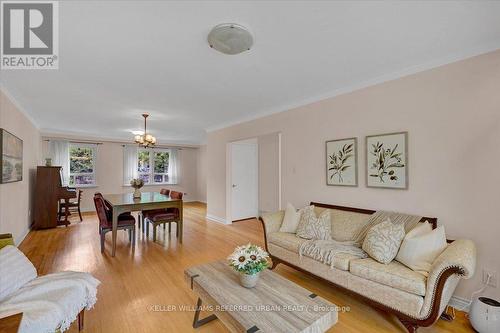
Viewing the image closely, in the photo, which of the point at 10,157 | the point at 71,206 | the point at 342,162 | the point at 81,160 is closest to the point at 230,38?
the point at 342,162

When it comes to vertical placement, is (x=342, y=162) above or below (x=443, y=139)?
below

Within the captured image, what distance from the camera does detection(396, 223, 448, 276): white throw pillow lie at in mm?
1972

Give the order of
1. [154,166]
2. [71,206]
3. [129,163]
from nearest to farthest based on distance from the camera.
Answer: [71,206] → [129,163] → [154,166]

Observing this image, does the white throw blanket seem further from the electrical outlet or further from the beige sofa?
the electrical outlet

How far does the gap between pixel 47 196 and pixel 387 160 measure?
659 centimetres

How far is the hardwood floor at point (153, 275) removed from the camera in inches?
77.6

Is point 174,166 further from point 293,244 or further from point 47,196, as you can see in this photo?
point 293,244

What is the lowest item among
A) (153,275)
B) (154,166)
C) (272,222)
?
(153,275)

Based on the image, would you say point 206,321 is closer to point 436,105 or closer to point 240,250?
point 240,250

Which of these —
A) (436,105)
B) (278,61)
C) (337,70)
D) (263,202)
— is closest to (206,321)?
(278,61)

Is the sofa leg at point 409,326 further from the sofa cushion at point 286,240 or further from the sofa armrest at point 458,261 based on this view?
the sofa cushion at point 286,240

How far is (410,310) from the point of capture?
1.80m

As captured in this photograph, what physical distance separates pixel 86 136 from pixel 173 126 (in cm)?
306

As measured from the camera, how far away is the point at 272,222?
3.23 m
